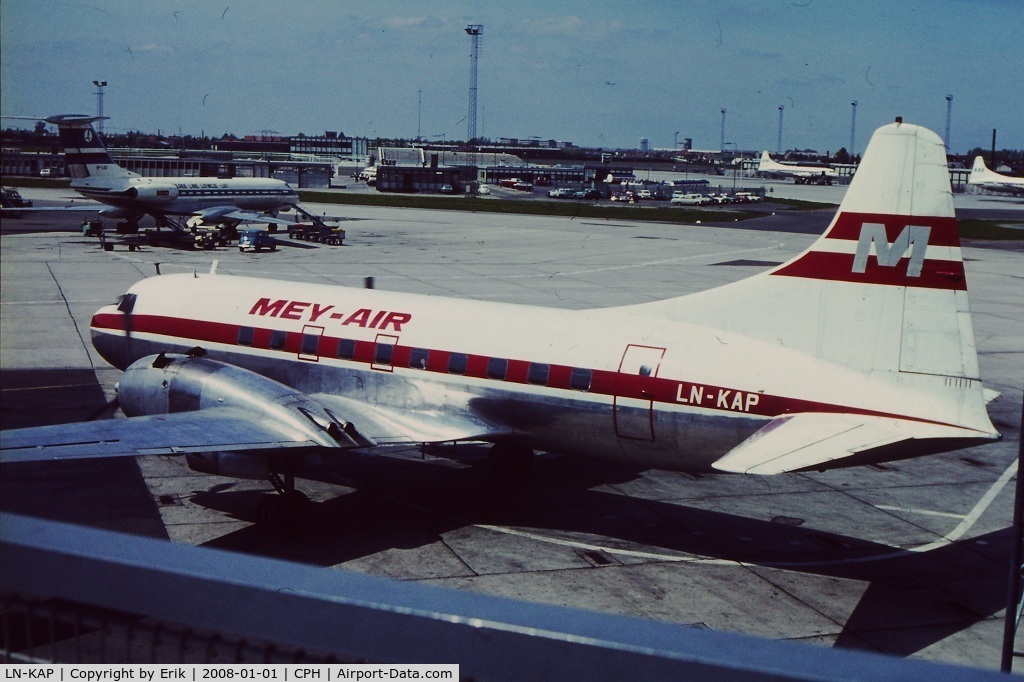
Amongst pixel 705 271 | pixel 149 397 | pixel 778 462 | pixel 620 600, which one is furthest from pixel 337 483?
pixel 705 271

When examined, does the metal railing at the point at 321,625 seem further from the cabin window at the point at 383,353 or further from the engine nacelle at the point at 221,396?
the cabin window at the point at 383,353

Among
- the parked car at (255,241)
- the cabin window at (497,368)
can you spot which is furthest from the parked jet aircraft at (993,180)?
the cabin window at (497,368)

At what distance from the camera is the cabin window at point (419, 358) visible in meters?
20.8

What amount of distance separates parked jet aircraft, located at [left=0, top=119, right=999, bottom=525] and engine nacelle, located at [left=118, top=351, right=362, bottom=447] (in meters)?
0.04

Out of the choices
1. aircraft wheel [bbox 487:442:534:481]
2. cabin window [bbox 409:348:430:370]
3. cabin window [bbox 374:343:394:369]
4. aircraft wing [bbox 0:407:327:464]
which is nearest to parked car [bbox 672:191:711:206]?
aircraft wheel [bbox 487:442:534:481]

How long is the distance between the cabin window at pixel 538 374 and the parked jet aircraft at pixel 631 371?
0.15 feet

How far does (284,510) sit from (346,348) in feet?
13.1

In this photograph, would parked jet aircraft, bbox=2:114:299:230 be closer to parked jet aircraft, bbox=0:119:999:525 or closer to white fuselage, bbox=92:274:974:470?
white fuselage, bbox=92:274:974:470

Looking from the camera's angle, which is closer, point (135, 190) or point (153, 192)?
point (135, 190)

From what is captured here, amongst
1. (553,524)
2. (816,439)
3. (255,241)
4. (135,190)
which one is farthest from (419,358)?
(135,190)

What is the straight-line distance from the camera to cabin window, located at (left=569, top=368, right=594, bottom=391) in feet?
62.3

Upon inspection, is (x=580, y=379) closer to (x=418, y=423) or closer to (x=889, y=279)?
(x=418, y=423)

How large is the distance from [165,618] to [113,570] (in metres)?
0.27

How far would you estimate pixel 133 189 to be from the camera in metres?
70.2
